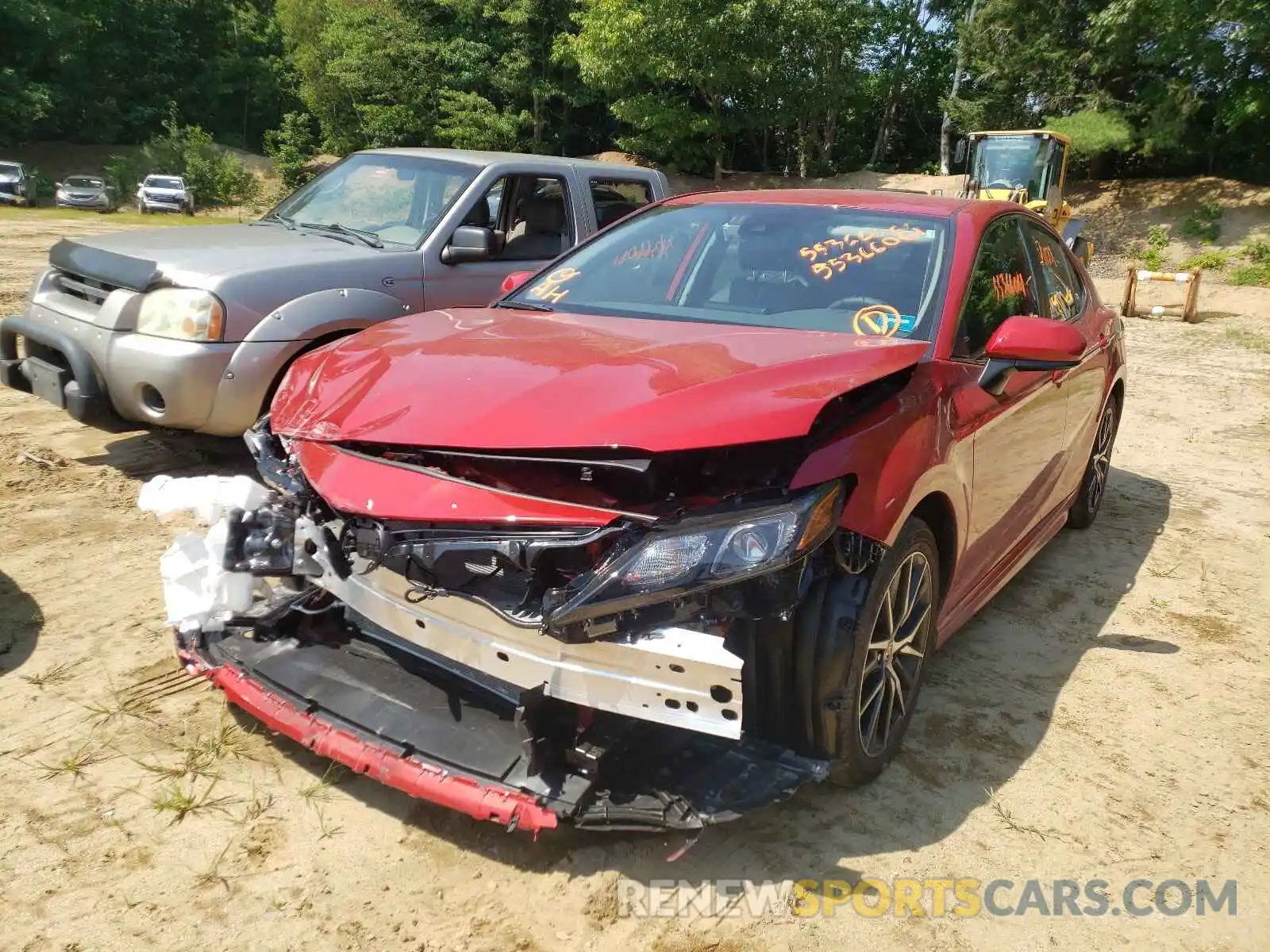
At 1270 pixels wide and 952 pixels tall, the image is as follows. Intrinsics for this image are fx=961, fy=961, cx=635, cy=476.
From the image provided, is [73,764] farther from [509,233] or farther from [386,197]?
[509,233]

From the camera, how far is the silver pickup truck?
4.74 meters

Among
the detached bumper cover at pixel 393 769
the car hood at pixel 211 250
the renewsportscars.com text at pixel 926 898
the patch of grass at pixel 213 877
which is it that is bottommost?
the renewsportscars.com text at pixel 926 898

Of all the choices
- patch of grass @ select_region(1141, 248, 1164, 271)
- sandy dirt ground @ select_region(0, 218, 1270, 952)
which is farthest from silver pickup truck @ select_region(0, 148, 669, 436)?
patch of grass @ select_region(1141, 248, 1164, 271)

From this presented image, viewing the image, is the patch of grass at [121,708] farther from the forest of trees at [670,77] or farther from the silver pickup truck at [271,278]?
the forest of trees at [670,77]

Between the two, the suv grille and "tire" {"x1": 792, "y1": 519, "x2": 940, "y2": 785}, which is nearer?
"tire" {"x1": 792, "y1": 519, "x2": 940, "y2": 785}

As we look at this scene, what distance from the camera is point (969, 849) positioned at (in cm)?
273

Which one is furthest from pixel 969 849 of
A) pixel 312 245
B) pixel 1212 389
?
pixel 1212 389

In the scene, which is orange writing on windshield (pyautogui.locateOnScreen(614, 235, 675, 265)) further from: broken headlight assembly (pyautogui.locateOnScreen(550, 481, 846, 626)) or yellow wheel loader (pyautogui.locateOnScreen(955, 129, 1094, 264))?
yellow wheel loader (pyautogui.locateOnScreen(955, 129, 1094, 264))

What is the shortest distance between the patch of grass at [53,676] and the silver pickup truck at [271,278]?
1678 mm

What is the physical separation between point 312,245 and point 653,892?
430cm

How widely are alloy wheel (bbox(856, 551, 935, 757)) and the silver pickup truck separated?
11.3 feet

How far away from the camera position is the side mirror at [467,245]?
5.44m

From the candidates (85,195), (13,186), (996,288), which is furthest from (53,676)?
(13,186)

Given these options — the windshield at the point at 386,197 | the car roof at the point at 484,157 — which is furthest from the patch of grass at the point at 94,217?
the car roof at the point at 484,157
